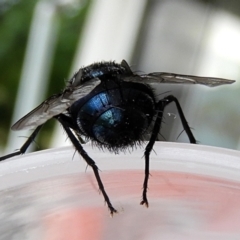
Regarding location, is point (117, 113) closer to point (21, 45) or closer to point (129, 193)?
point (129, 193)

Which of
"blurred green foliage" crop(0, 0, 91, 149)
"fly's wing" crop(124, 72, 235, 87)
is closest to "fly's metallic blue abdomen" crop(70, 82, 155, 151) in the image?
"fly's wing" crop(124, 72, 235, 87)

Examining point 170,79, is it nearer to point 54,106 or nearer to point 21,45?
point 54,106

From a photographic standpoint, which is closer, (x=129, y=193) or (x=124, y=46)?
(x=129, y=193)

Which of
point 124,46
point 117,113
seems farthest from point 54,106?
point 124,46

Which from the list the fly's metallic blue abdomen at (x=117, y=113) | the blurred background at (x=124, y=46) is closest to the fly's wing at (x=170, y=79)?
the fly's metallic blue abdomen at (x=117, y=113)

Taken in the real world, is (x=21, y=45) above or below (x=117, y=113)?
below


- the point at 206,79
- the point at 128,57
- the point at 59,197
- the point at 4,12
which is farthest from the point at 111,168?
the point at 4,12
